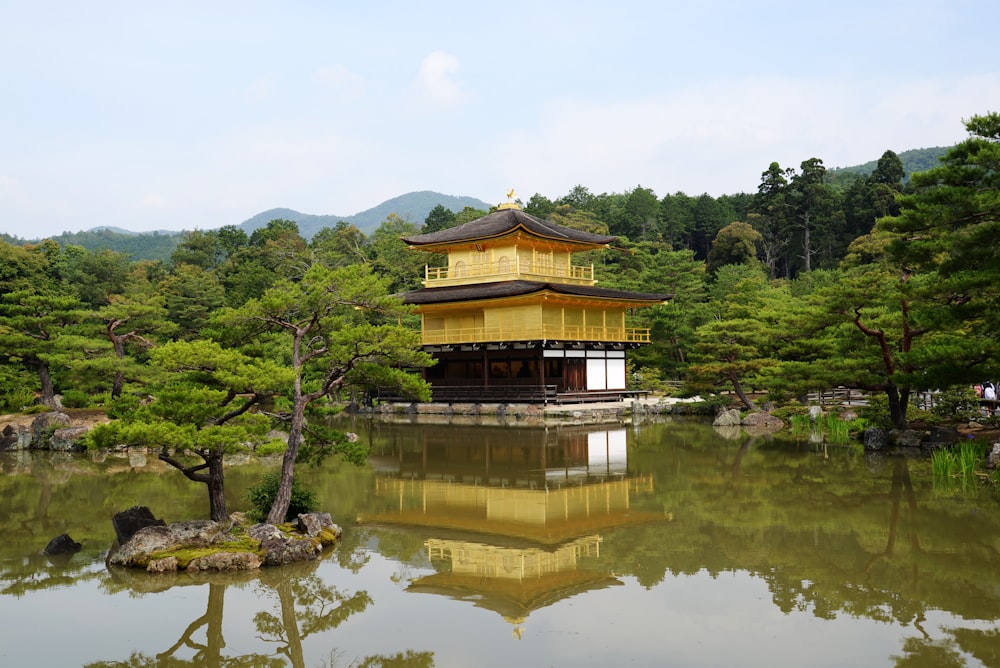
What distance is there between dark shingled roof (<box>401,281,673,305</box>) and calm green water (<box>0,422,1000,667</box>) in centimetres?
1546

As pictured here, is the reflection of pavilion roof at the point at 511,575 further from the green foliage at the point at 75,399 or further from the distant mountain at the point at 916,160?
the distant mountain at the point at 916,160

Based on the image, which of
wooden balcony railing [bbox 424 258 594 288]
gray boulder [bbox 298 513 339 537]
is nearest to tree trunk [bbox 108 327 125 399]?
wooden balcony railing [bbox 424 258 594 288]

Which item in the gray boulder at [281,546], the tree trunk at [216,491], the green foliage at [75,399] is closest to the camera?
the gray boulder at [281,546]

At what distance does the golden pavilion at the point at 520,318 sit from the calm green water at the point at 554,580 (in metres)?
15.9

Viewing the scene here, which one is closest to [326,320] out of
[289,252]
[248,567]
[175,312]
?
[248,567]

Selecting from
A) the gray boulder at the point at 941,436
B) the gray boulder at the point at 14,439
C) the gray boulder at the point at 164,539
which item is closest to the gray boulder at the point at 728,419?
the gray boulder at the point at 941,436

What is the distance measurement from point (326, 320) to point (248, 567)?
345cm

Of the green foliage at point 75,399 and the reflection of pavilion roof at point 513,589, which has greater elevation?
the green foliage at point 75,399

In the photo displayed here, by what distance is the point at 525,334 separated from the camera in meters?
31.5

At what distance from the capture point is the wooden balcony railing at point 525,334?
31203 mm

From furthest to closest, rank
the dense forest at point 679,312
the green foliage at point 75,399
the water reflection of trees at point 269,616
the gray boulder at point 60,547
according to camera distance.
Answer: the green foliage at point 75,399 < the dense forest at point 679,312 < the gray boulder at point 60,547 < the water reflection of trees at point 269,616

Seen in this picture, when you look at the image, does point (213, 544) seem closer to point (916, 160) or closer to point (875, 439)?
point (875, 439)

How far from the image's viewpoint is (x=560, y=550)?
33.2 feet

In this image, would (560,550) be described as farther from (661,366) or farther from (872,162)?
(872,162)
